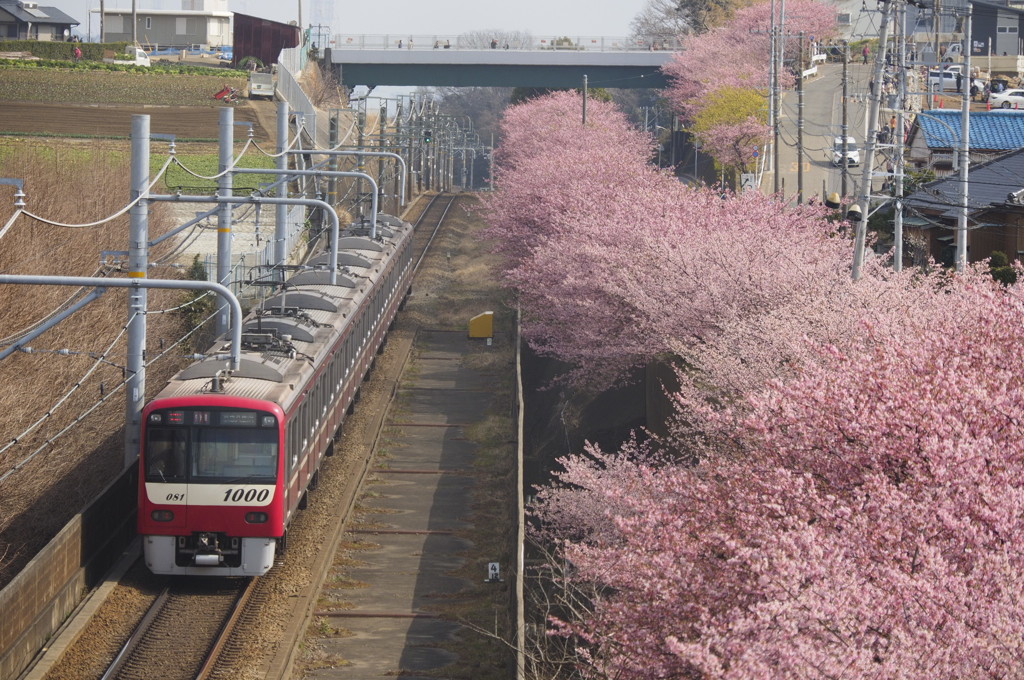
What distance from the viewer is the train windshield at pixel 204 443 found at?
14.1 meters

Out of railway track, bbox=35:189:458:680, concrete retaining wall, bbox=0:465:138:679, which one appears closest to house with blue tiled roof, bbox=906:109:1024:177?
railway track, bbox=35:189:458:680

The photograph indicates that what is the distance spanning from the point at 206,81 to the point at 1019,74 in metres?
41.1

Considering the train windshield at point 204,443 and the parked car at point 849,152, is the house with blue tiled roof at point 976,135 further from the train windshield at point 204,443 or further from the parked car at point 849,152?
the train windshield at point 204,443

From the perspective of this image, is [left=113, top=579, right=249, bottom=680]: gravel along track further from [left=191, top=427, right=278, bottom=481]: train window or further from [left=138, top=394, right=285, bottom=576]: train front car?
[left=191, top=427, right=278, bottom=481]: train window

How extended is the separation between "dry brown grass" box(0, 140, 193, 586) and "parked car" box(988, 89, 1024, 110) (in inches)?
1369

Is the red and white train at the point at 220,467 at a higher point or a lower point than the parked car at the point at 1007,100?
lower

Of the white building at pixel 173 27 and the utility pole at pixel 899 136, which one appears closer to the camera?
the utility pole at pixel 899 136

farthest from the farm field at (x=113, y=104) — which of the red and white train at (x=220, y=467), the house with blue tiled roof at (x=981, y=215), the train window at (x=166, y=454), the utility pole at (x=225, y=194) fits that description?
the train window at (x=166, y=454)

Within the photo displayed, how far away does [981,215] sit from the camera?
24.4 m

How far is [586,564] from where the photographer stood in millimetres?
10461

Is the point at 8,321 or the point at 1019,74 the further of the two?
the point at 1019,74

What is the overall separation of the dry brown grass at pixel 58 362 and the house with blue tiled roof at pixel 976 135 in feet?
63.9

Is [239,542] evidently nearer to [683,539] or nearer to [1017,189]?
[683,539]

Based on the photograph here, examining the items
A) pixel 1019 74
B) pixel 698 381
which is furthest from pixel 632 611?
pixel 1019 74
